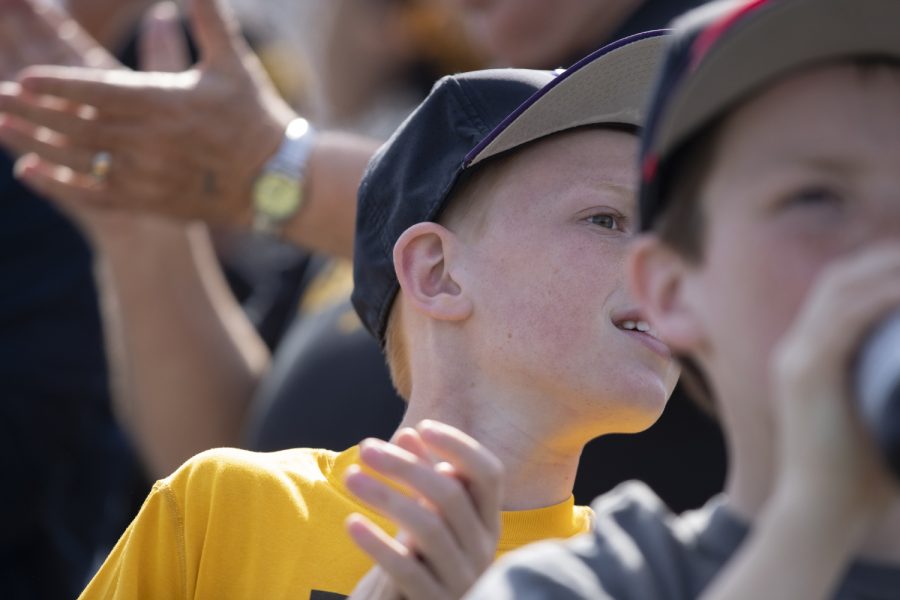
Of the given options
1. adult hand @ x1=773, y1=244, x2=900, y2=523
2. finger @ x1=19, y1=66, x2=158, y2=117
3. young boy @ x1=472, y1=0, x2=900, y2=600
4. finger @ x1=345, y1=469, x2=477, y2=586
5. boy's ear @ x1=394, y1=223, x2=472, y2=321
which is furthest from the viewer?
finger @ x1=19, y1=66, x2=158, y2=117

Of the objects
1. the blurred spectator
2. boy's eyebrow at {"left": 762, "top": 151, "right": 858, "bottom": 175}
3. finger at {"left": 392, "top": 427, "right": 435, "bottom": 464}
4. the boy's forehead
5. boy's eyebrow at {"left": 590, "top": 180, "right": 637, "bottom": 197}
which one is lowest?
the blurred spectator

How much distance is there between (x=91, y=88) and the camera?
123 inches

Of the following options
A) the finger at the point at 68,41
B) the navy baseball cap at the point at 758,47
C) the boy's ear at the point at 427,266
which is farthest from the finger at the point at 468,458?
the finger at the point at 68,41

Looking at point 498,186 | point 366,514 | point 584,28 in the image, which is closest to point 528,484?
point 366,514

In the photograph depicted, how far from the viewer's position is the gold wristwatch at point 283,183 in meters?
3.32

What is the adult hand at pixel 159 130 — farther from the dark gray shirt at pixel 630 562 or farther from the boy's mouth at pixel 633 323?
the dark gray shirt at pixel 630 562

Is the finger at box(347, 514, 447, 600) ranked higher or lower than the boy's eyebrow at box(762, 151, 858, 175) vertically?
lower

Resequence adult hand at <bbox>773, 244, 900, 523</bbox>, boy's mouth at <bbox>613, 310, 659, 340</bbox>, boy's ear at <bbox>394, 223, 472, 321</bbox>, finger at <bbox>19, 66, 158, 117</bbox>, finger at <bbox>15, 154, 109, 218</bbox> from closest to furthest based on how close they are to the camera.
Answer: adult hand at <bbox>773, 244, 900, 523</bbox>
boy's mouth at <bbox>613, 310, 659, 340</bbox>
boy's ear at <bbox>394, 223, 472, 321</bbox>
finger at <bbox>19, 66, 158, 117</bbox>
finger at <bbox>15, 154, 109, 218</bbox>

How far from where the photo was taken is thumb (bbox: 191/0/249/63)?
321 centimetres

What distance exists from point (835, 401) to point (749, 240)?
8.9 inches

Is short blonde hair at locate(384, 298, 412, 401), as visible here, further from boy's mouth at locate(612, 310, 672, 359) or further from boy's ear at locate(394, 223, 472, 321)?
boy's mouth at locate(612, 310, 672, 359)

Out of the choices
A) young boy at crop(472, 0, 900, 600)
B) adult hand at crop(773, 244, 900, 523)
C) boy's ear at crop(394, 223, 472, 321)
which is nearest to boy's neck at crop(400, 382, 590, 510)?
boy's ear at crop(394, 223, 472, 321)

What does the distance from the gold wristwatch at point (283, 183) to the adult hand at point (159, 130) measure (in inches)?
0.8

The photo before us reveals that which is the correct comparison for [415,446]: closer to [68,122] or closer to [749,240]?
[749,240]
